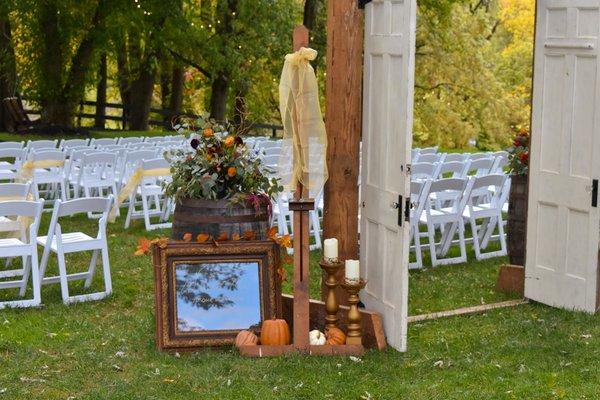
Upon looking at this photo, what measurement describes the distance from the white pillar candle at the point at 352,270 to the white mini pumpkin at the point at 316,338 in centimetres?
42

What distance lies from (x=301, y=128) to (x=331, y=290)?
111 centimetres

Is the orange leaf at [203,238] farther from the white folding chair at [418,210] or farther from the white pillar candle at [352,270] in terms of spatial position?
the white folding chair at [418,210]

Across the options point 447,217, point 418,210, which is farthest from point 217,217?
point 447,217

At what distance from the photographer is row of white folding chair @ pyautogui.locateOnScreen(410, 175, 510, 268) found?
11.1m

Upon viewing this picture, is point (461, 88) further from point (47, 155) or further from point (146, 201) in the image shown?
point (146, 201)

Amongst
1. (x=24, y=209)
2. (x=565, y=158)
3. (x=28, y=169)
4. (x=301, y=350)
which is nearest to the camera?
(x=301, y=350)

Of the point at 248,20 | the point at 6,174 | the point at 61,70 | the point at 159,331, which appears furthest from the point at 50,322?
the point at 248,20

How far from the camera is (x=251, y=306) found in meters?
7.66

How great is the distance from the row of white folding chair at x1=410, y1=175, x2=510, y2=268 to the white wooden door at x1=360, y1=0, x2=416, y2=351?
3.04 m

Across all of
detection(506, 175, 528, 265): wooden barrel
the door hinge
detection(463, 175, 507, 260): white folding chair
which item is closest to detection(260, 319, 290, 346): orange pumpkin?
the door hinge

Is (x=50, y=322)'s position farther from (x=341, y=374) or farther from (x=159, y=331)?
(x=341, y=374)

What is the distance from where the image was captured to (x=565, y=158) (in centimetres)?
882

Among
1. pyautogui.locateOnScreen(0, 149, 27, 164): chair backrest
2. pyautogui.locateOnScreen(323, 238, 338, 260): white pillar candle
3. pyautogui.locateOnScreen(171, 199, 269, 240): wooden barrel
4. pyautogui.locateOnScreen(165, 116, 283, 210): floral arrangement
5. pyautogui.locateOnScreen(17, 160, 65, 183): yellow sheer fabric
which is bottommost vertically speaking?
pyautogui.locateOnScreen(17, 160, 65, 183): yellow sheer fabric

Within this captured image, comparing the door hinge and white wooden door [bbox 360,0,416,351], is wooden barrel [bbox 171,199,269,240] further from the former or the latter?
the door hinge
